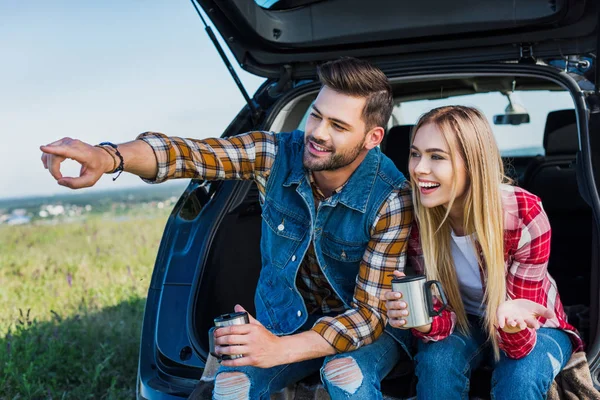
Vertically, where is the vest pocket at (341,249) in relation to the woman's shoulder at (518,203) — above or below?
below

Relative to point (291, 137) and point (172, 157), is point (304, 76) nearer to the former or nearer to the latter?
point (291, 137)

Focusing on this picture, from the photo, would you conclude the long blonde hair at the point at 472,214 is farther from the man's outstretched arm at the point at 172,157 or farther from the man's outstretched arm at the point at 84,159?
the man's outstretched arm at the point at 84,159

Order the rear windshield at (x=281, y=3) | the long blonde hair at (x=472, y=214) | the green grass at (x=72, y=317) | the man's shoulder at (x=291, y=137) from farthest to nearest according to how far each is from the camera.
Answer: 1. the green grass at (x=72, y=317)
2. the rear windshield at (x=281, y=3)
3. the man's shoulder at (x=291, y=137)
4. the long blonde hair at (x=472, y=214)

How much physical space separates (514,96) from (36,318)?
2.81 m

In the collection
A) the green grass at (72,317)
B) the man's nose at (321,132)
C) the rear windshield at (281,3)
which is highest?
the rear windshield at (281,3)

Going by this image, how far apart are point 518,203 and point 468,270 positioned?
9.6 inches

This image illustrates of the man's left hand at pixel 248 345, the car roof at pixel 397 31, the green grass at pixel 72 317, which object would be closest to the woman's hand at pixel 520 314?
the man's left hand at pixel 248 345

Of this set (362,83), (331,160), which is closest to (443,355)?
(331,160)

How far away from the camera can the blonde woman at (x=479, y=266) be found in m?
1.78

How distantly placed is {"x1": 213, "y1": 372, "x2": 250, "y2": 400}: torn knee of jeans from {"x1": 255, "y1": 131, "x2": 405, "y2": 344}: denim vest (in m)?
0.22

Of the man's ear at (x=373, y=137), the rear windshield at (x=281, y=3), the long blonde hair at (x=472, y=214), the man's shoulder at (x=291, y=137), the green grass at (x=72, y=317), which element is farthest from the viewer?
the green grass at (x=72, y=317)

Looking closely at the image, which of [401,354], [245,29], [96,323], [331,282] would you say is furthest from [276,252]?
[96,323]

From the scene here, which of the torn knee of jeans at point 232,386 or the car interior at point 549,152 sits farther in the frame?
the car interior at point 549,152

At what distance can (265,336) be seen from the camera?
1.79m
